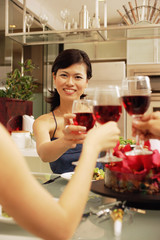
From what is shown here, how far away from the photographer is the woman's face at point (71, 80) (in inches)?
70.0

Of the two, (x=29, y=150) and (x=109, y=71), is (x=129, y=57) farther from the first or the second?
(x=29, y=150)

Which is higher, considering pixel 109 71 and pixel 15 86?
pixel 109 71

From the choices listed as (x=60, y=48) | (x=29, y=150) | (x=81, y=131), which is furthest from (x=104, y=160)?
(x=60, y=48)

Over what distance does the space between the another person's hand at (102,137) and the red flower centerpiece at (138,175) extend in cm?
17

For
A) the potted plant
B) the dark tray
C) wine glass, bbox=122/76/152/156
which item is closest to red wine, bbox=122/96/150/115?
wine glass, bbox=122/76/152/156

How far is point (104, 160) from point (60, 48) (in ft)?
16.0

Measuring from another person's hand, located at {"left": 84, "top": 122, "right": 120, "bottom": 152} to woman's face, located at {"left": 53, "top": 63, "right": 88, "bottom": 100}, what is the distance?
1.11 meters

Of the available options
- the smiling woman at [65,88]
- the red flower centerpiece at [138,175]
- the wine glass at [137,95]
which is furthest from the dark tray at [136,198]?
the smiling woman at [65,88]

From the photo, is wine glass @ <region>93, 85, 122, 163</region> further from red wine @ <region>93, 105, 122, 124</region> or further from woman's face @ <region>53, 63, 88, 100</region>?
woman's face @ <region>53, 63, 88, 100</region>

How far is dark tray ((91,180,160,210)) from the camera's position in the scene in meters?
0.76

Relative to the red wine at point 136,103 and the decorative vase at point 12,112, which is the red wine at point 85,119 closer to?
the red wine at point 136,103

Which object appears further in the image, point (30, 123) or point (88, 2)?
point (88, 2)

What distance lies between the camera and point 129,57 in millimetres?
4762

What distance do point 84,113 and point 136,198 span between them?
34cm
